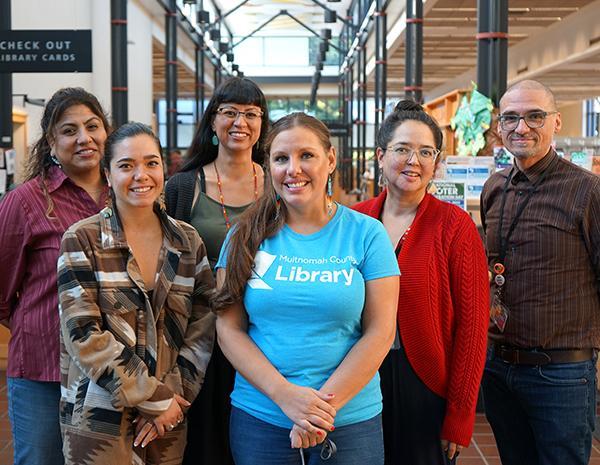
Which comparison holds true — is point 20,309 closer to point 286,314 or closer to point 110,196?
point 110,196

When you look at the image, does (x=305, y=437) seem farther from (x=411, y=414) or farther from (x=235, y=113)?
(x=235, y=113)

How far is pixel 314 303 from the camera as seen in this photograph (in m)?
2.16

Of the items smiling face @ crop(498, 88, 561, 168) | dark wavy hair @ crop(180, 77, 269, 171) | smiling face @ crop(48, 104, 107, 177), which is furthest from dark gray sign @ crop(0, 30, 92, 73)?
smiling face @ crop(498, 88, 561, 168)

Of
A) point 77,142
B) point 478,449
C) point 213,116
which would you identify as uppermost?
point 213,116

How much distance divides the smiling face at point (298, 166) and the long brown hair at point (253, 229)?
0.03 meters

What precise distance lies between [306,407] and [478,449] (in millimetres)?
3034

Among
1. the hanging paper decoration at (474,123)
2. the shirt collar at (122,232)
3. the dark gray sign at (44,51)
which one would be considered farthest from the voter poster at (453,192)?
the shirt collar at (122,232)

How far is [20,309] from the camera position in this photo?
272 cm

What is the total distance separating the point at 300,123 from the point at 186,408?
934mm

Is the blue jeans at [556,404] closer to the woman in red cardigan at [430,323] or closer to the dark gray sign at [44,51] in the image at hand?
the woman in red cardigan at [430,323]

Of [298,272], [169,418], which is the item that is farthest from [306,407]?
[169,418]

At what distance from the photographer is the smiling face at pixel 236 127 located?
3.07 meters

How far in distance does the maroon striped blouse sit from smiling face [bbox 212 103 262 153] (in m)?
0.67

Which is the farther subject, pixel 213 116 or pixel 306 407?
pixel 213 116
